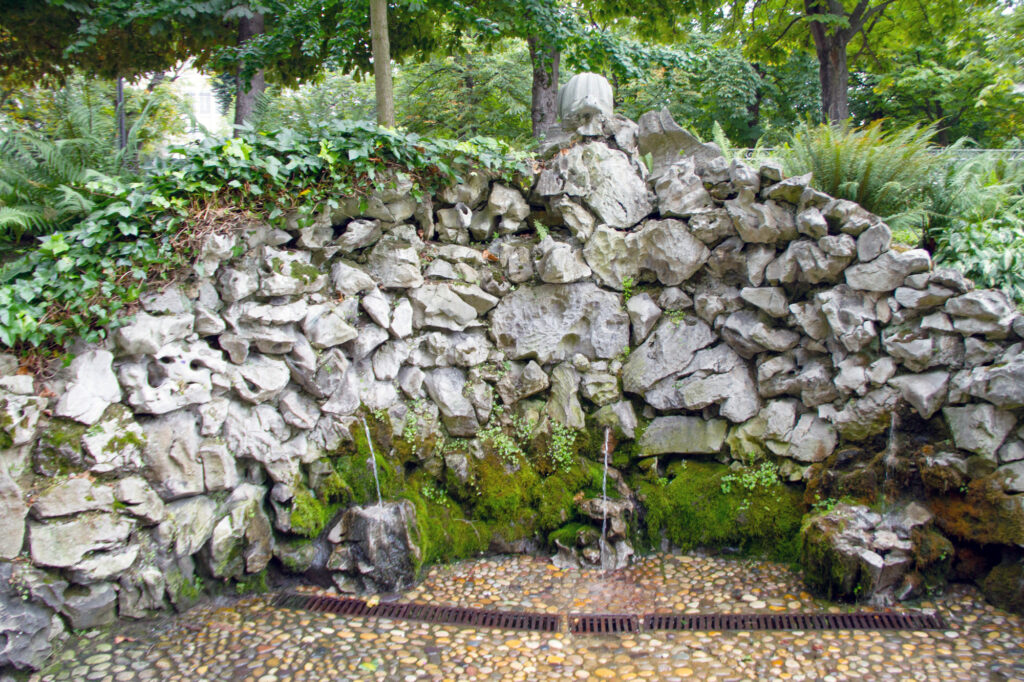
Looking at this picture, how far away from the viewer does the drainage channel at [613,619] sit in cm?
478

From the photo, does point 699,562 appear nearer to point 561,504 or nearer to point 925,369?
point 561,504

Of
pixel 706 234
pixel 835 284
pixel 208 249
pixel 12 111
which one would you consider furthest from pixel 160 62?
pixel 835 284

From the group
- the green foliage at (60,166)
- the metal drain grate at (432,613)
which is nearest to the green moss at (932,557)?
the metal drain grate at (432,613)

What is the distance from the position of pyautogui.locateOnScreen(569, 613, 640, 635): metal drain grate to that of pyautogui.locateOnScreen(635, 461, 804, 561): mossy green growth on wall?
1.19 meters

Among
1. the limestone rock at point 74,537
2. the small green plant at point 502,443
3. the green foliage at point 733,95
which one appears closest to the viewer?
the limestone rock at point 74,537

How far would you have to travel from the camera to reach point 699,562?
19.2 feet

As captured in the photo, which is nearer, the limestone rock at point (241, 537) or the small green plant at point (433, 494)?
the limestone rock at point (241, 537)

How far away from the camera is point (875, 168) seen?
19.5 ft

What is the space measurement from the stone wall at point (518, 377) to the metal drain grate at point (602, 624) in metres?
0.91

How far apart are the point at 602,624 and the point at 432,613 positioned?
138cm

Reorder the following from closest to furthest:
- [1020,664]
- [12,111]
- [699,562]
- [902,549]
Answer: [1020,664]
[902,549]
[699,562]
[12,111]

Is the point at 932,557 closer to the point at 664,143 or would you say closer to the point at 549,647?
the point at 549,647

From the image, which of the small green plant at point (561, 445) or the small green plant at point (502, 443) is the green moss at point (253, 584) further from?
the small green plant at point (561, 445)

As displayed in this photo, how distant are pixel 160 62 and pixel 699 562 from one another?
10.1 metres
